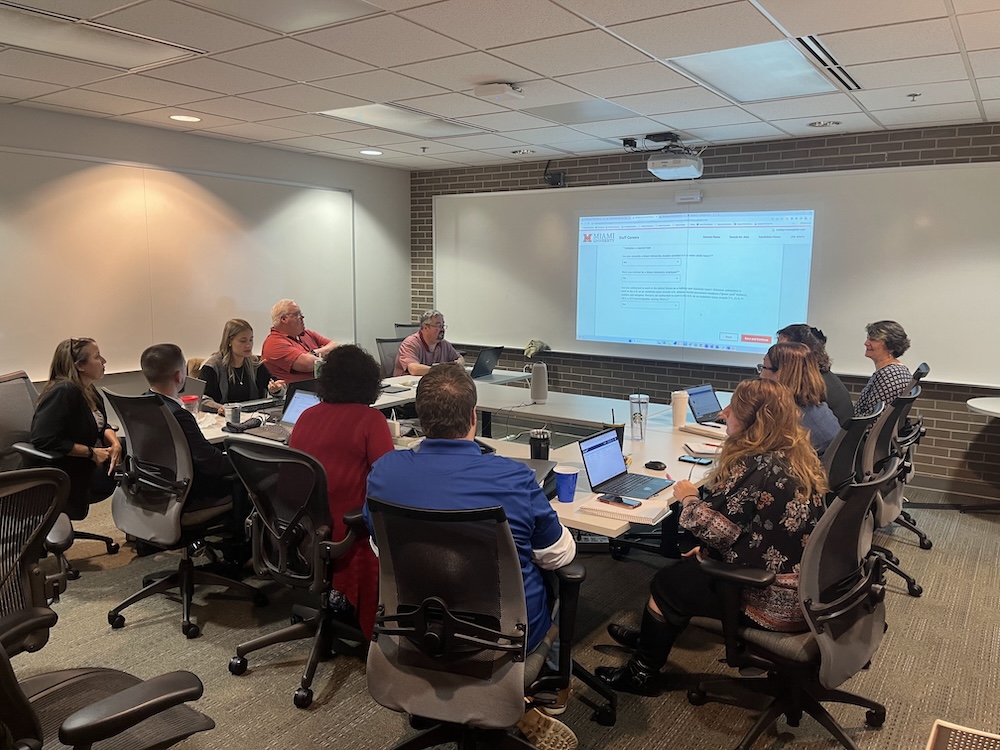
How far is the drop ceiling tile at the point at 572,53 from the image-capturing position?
10.4ft

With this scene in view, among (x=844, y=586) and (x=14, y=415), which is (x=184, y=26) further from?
(x=844, y=586)

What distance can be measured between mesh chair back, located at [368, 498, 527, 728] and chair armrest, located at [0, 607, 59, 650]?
880 mm

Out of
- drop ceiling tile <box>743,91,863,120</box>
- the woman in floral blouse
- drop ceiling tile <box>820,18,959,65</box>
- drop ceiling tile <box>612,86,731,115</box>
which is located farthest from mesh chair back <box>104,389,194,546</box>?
drop ceiling tile <box>743,91,863,120</box>

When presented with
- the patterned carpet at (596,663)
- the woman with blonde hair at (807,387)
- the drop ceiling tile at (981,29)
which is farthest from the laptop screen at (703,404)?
the drop ceiling tile at (981,29)

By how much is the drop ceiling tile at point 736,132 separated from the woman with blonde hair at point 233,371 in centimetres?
354

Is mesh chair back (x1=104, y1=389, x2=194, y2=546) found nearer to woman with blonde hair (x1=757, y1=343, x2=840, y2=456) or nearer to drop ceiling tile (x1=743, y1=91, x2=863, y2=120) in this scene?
woman with blonde hair (x1=757, y1=343, x2=840, y2=456)

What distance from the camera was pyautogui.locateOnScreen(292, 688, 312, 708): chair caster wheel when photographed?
8.20 ft

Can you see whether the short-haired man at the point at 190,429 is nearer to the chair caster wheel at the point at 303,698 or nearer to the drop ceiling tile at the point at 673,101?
the chair caster wheel at the point at 303,698

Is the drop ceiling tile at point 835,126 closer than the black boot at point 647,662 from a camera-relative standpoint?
No

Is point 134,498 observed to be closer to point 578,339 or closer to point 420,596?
point 420,596

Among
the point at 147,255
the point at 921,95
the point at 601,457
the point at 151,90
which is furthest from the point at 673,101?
the point at 147,255

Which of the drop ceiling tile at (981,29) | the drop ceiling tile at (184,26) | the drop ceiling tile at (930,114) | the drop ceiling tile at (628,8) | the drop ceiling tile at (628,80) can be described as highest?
the drop ceiling tile at (930,114)

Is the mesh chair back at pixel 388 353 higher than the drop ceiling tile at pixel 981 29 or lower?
lower

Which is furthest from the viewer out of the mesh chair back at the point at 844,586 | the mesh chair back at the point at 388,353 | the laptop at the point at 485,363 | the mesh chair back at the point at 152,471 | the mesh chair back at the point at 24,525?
the mesh chair back at the point at 388,353
